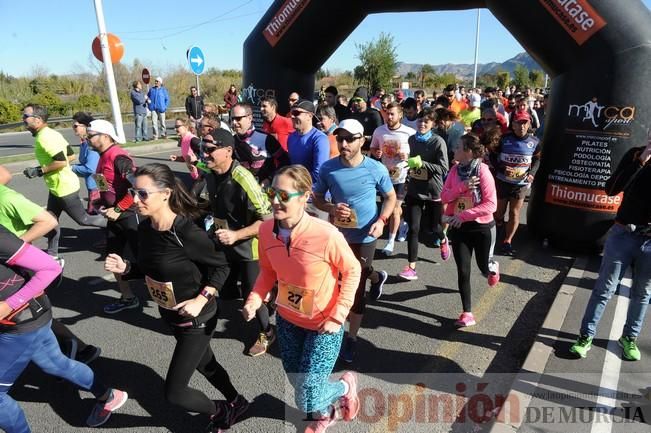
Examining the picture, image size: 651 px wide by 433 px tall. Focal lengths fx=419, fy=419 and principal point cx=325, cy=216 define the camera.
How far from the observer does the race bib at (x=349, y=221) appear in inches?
139

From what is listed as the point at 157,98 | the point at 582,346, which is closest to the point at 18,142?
the point at 157,98

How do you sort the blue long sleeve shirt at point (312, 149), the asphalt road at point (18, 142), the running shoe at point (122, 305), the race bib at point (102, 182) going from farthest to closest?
the asphalt road at point (18, 142), the blue long sleeve shirt at point (312, 149), the running shoe at point (122, 305), the race bib at point (102, 182)

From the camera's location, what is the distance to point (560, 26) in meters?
5.21

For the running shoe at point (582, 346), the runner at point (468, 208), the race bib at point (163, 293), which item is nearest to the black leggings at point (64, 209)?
the race bib at point (163, 293)

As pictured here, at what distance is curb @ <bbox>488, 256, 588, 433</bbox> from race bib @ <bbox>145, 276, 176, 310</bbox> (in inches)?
84.5

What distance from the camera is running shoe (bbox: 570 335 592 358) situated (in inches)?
135

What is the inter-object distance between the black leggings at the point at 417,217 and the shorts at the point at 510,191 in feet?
3.99

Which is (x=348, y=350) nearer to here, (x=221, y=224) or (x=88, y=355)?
(x=221, y=224)

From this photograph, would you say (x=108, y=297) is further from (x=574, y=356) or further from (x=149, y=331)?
(x=574, y=356)

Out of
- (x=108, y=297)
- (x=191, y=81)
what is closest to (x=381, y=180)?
(x=108, y=297)

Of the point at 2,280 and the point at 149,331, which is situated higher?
the point at 2,280

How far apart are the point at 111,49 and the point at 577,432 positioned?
14805 millimetres

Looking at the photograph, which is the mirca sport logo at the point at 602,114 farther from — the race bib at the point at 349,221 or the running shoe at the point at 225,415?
the running shoe at the point at 225,415

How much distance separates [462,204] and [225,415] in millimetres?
2699
